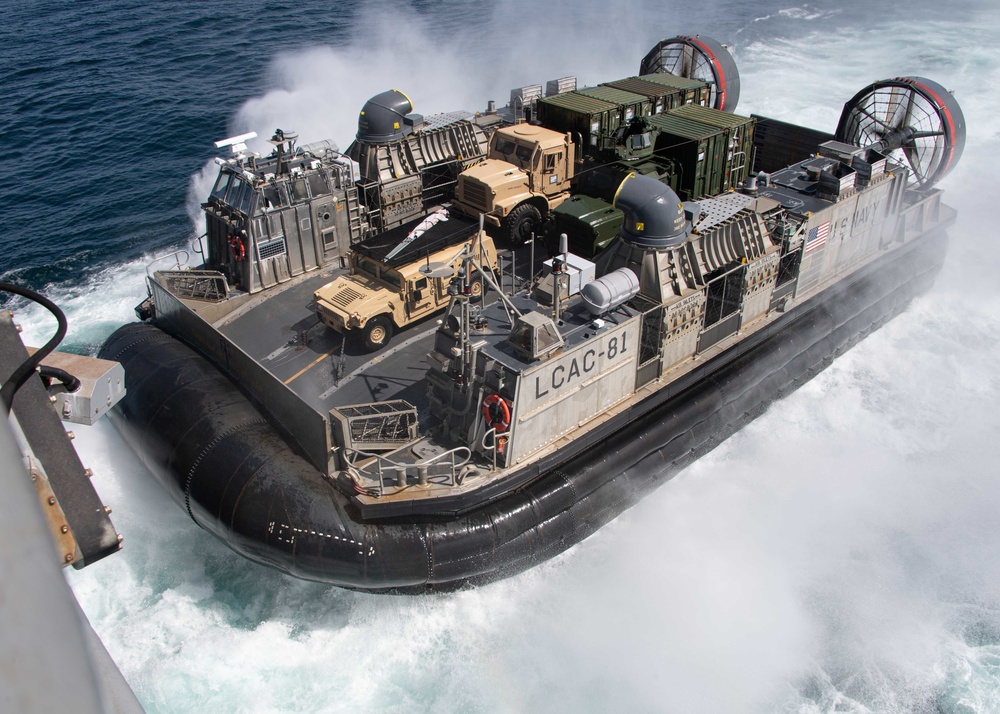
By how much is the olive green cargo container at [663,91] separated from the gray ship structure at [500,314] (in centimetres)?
7

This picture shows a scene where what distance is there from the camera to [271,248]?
11.9 meters

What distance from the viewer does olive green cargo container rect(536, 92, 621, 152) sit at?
1322 cm

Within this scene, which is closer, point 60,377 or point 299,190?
point 60,377

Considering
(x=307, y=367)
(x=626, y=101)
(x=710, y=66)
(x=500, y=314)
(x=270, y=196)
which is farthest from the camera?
(x=710, y=66)

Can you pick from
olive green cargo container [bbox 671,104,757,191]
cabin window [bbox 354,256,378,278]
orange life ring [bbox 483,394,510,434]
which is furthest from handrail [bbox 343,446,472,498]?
olive green cargo container [bbox 671,104,757,191]

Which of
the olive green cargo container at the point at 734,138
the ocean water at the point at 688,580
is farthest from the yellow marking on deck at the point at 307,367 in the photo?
the olive green cargo container at the point at 734,138

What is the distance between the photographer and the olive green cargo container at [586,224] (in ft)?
37.6

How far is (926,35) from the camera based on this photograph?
1048 inches

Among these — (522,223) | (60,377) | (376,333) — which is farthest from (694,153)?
(60,377)

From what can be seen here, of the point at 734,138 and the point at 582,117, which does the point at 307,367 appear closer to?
the point at 582,117

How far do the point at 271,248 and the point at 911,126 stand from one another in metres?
10.6

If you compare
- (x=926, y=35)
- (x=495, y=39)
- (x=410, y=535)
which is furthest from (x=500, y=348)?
(x=926, y=35)

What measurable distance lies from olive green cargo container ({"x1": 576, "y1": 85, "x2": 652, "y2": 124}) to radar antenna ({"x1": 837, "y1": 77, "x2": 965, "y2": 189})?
134 inches

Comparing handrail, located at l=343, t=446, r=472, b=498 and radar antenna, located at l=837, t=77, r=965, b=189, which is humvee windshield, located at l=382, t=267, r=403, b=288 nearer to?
handrail, located at l=343, t=446, r=472, b=498
